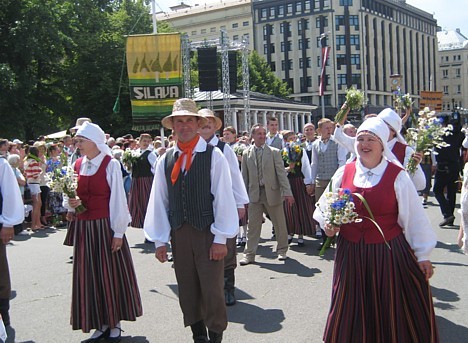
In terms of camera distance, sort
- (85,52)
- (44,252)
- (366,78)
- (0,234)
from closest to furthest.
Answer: (0,234) < (44,252) < (85,52) < (366,78)

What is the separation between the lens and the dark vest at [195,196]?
14.3ft

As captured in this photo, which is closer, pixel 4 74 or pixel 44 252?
pixel 44 252

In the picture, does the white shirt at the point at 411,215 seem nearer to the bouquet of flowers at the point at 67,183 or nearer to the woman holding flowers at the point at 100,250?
the woman holding flowers at the point at 100,250

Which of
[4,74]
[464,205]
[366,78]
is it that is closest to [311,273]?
[464,205]

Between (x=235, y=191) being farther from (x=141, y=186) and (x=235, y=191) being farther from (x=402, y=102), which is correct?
(x=141, y=186)

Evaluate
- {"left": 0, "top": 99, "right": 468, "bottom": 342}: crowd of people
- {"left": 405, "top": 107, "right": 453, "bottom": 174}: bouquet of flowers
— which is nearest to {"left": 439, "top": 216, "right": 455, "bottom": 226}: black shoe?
{"left": 405, "top": 107, "right": 453, "bottom": 174}: bouquet of flowers

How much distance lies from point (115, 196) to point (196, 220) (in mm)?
1208

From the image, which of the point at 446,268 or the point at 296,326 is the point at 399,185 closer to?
the point at 296,326

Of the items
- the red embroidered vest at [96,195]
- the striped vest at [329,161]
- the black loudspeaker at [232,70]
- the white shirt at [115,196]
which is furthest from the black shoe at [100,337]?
the black loudspeaker at [232,70]

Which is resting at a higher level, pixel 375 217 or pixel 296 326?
pixel 375 217

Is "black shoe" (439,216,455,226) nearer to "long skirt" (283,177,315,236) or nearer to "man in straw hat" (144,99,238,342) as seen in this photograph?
"long skirt" (283,177,315,236)

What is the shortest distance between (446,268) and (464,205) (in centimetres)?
334

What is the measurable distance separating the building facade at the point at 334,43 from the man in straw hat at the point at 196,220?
252 ft

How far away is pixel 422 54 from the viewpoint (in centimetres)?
10594
